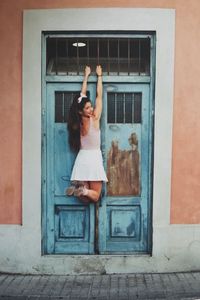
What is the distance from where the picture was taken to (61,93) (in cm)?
700

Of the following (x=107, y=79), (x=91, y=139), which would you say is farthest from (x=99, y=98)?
(x=91, y=139)

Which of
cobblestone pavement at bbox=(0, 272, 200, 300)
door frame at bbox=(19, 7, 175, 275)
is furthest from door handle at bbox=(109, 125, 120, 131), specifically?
cobblestone pavement at bbox=(0, 272, 200, 300)

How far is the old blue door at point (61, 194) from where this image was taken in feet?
22.9

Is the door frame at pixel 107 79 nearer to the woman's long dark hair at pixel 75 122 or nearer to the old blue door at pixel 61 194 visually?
the old blue door at pixel 61 194

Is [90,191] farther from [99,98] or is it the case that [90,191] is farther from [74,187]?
[99,98]

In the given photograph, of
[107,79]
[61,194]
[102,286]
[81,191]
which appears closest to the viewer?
[102,286]

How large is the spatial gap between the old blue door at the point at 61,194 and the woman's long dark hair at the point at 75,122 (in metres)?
0.09

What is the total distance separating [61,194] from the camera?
23.1ft

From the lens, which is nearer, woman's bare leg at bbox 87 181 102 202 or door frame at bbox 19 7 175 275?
door frame at bbox 19 7 175 275

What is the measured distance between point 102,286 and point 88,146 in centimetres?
201

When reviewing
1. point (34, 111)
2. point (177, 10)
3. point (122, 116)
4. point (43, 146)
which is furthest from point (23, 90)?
point (177, 10)

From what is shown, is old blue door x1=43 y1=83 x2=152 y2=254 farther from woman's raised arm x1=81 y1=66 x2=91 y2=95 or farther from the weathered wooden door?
woman's raised arm x1=81 y1=66 x2=91 y2=95

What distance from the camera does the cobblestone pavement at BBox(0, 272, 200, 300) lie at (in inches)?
238

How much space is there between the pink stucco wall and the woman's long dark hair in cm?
75
